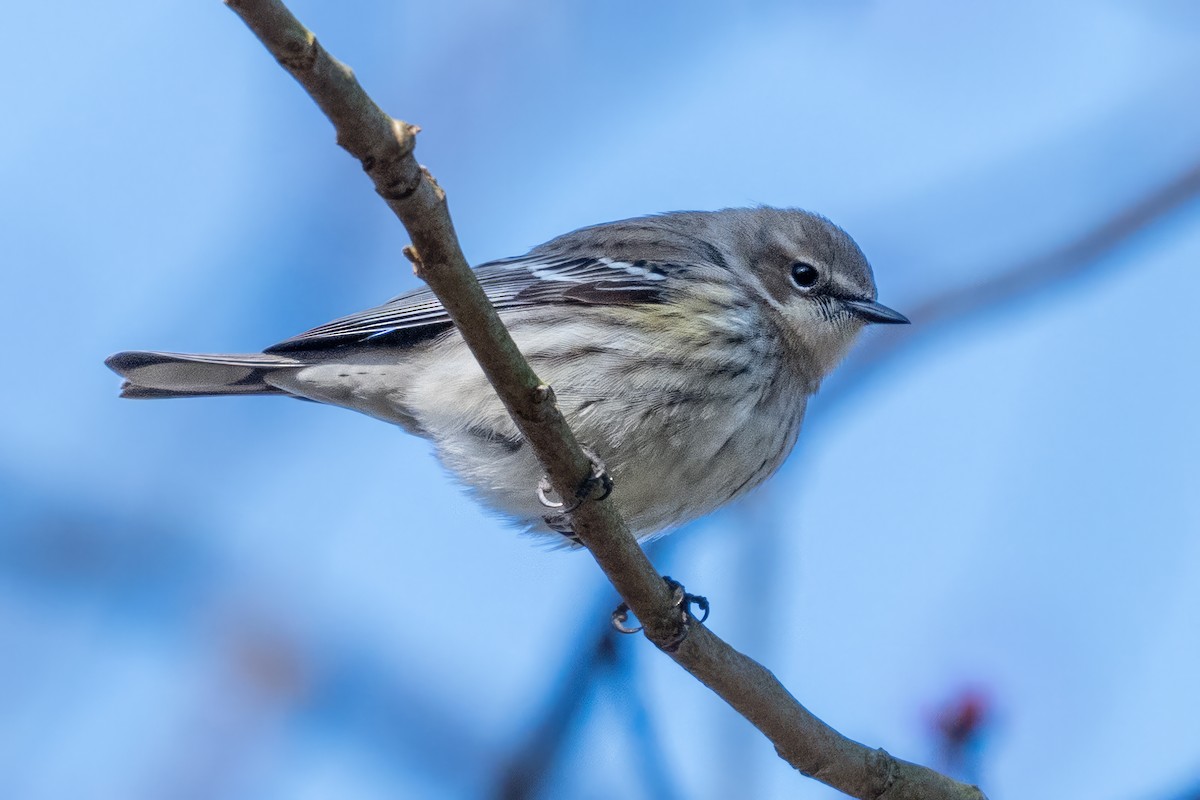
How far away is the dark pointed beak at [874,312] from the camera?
6207 mm

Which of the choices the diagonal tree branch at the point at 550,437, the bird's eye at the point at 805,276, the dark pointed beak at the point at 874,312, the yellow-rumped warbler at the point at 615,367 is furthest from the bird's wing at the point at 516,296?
the diagonal tree branch at the point at 550,437

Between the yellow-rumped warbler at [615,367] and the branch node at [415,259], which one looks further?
the yellow-rumped warbler at [615,367]

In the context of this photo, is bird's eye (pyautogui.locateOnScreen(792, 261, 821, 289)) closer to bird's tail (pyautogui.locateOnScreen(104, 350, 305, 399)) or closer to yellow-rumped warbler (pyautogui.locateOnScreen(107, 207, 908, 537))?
yellow-rumped warbler (pyautogui.locateOnScreen(107, 207, 908, 537))

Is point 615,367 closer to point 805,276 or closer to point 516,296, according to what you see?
point 516,296

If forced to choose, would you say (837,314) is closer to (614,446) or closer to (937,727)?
(614,446)

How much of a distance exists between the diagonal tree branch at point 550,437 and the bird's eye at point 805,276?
270cm

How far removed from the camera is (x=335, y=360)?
5777 mm

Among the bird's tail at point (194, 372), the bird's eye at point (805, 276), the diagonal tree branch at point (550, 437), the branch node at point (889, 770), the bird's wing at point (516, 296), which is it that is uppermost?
the bird's eye at point (805, 276)

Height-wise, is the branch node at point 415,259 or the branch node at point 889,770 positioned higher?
the branch node at point 415,259

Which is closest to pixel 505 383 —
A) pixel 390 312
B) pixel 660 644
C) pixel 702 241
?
pixel 660 644

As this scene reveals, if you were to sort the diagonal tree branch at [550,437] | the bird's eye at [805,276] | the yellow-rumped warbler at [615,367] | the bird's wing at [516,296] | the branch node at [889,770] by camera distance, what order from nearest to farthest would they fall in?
the diagonal tree branch at [550,437]
the branch node at [889,770]
the yellow-rumped warbler at [615,367]
the bird's wing at [516,296]
the bird's eye at [805,276]

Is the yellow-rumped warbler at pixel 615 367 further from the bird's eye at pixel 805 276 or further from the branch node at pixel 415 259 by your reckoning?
the branch node at pixel 415 259

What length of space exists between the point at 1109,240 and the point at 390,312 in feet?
10.8

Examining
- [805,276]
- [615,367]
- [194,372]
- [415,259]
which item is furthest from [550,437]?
[805,276]
